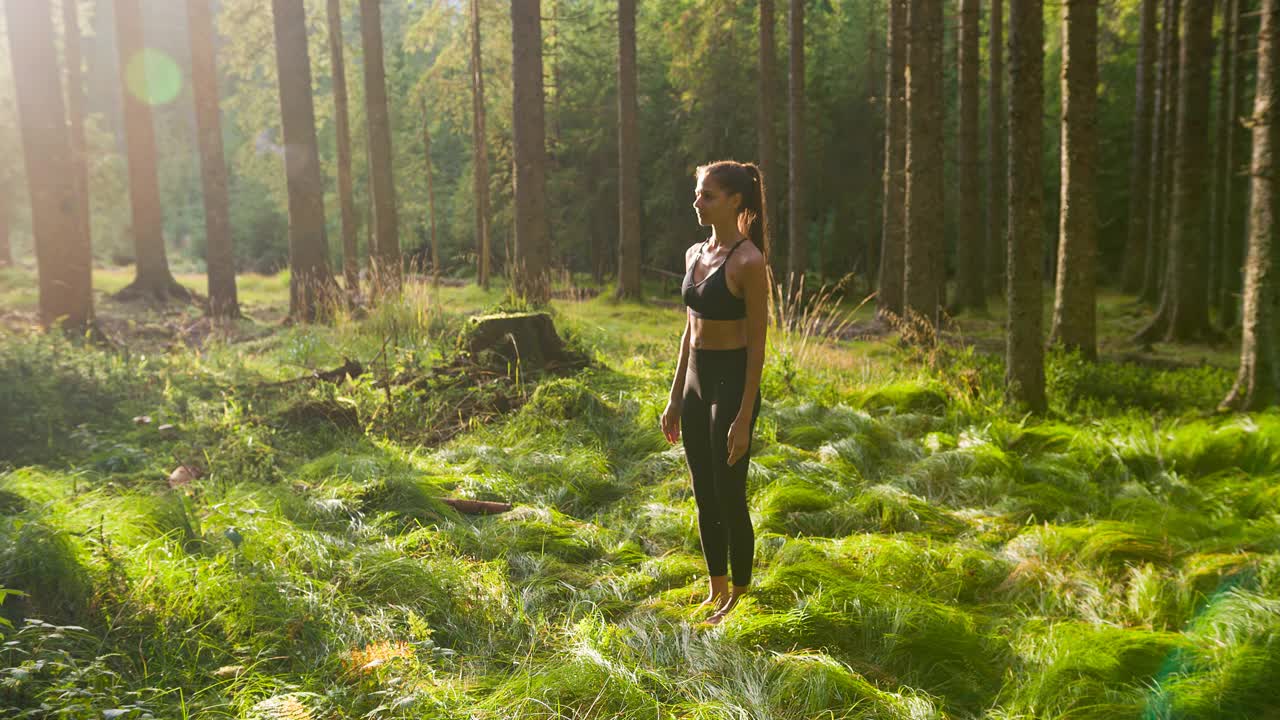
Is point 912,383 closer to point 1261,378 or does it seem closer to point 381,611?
point 1261,378

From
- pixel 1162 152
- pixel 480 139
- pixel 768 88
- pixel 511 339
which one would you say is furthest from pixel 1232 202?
pixel 480 139

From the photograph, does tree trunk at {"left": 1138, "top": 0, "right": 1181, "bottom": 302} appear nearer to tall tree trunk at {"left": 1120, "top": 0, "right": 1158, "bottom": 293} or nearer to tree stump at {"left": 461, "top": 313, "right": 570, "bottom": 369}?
tall tree trunk at {"left": 1120, "top": 0, "right": 1158, "bottom": 293}

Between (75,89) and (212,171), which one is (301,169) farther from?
(75,89)

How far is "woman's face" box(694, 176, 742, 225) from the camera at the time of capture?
3.86 metres

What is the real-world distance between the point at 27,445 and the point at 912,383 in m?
7.78

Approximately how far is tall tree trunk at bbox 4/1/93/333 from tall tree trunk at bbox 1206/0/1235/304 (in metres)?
18.7

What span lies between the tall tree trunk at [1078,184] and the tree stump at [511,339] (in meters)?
6.10

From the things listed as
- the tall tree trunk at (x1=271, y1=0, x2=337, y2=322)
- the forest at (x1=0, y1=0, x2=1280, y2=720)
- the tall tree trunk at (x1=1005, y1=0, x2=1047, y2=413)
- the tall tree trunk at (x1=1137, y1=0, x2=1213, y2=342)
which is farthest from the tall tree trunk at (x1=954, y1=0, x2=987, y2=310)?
the tall tree trunk at (x1=271, y1=0, x2=337, y2=322)

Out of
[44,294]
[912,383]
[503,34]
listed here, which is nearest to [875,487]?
[912,383]

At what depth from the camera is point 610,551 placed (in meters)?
5.08

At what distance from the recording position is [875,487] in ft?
19.8

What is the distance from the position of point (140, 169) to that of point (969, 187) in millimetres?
17985

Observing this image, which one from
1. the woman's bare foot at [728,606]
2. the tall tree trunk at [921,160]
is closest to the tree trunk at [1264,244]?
the tall tree trunk at [921,160]

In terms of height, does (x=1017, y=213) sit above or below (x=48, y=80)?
below
